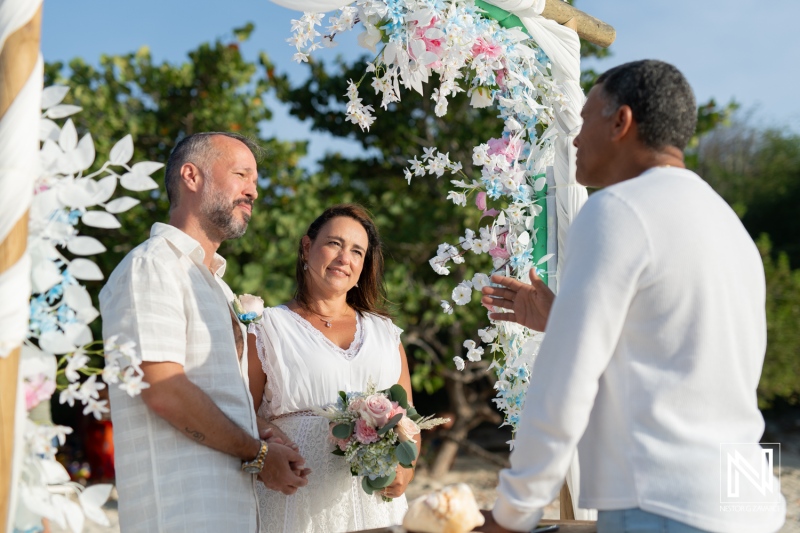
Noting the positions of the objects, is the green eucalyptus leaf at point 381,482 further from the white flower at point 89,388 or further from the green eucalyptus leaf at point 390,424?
the white flower at point 89,388

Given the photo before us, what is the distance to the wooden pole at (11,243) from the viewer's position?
5.37 feet

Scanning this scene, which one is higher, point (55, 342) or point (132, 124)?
point (132, 124)

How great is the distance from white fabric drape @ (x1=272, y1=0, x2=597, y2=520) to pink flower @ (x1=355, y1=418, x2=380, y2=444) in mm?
869

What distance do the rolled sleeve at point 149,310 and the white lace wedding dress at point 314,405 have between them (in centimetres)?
77

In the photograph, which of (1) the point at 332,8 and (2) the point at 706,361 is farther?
(1) the point at 332,8

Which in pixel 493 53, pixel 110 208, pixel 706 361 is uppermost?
pixel 493 53

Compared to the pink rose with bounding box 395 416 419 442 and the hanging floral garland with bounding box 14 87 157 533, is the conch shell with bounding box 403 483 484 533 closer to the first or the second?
the hanging floral garland with bounding box 14 87 157 533

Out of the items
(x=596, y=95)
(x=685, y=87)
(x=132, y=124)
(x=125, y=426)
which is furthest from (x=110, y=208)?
(x=132, y=124)

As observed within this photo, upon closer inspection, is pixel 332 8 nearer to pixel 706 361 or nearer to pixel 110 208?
pixel 110 208

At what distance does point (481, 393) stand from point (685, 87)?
22.3 ft

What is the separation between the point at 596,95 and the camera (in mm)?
1991

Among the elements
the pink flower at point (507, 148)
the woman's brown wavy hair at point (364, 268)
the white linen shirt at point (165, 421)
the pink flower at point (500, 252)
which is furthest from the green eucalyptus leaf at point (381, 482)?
the pink flower at point (507, 148)

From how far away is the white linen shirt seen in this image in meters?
2.51

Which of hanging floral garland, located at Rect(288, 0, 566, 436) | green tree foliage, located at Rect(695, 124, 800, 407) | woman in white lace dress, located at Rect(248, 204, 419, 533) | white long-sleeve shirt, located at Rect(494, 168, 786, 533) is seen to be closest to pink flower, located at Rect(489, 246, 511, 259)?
hanging floral garland, located at Rect(288, 0, 566, 436)
